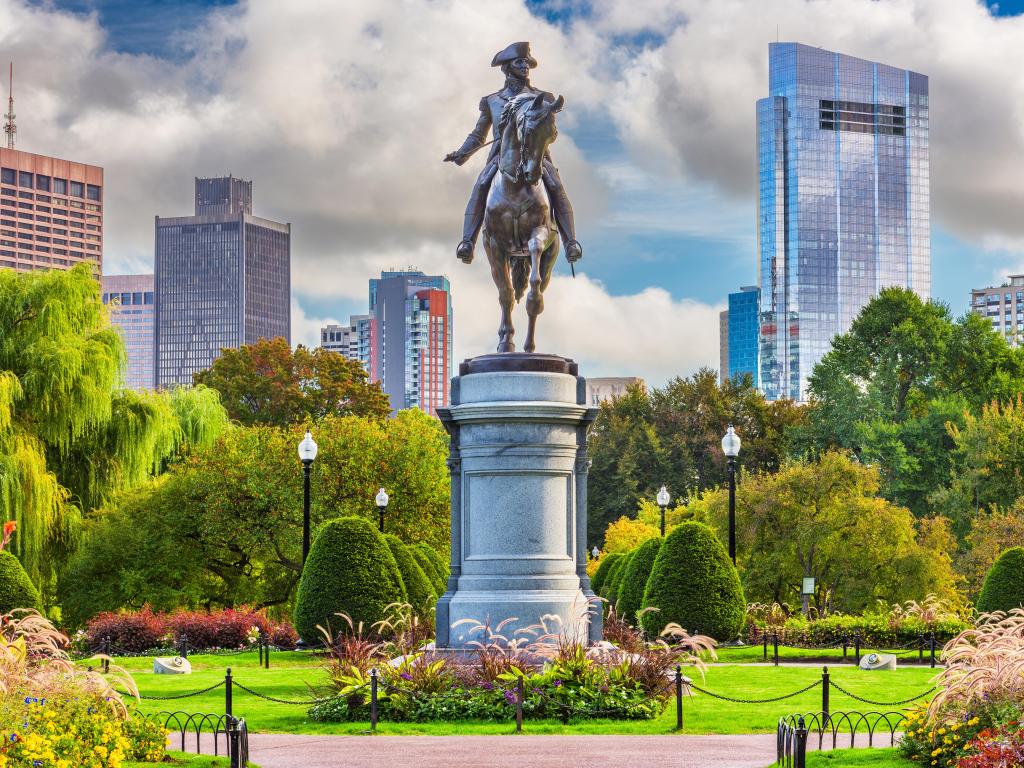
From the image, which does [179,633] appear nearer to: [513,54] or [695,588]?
[695,588]

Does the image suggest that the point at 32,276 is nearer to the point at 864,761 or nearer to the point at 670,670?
the point at 670,670

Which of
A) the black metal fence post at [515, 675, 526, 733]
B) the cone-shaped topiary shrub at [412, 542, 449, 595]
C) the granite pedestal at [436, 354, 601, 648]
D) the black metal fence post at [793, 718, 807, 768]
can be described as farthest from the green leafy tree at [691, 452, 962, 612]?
the black metal fence post at [793, 718, 807, 768]

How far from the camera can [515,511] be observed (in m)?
20.5

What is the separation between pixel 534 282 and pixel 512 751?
862 centimetres

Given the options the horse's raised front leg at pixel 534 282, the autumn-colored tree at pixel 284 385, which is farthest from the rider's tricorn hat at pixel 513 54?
the autumn-colored tree at pixel 284 385

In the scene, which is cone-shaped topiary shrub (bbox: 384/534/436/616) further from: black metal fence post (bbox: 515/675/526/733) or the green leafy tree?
the green leafy tree

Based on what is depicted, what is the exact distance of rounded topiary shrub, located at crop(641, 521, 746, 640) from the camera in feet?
95.2

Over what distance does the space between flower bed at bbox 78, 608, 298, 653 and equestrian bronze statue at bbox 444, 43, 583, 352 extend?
1270cm

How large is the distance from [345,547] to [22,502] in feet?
38.4

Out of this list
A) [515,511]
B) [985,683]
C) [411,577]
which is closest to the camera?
[985,683]

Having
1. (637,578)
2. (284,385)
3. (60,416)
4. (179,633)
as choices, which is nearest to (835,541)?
(637,578)

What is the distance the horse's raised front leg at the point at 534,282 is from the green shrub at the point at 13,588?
43.3 ft

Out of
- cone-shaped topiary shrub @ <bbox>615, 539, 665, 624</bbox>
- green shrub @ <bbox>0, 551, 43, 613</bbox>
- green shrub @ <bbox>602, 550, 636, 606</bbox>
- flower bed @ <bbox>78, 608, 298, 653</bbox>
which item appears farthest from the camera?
green shrub @ <bbox>602, 550, 636, 606</bbox>

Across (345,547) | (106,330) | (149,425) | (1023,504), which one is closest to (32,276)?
(106,330)
